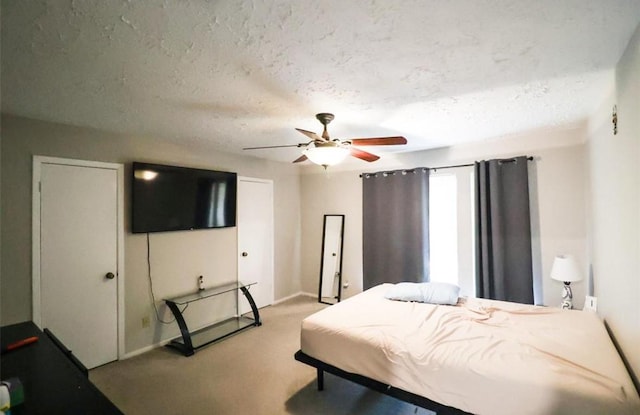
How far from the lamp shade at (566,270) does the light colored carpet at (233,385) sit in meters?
1.96

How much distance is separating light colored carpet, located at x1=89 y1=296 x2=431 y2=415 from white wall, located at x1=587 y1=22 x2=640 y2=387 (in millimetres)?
1524

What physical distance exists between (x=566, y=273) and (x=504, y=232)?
0.71 m

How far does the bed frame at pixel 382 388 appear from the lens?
69.9 inches

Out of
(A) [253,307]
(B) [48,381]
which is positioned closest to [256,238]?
(A) [253,307]

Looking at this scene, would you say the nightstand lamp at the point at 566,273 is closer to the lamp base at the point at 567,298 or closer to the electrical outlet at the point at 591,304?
the lamp base at the point at 567,298

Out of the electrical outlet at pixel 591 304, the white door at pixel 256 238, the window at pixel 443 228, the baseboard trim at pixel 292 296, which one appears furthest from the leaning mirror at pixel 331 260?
the electrical outlet at pixel 591 304

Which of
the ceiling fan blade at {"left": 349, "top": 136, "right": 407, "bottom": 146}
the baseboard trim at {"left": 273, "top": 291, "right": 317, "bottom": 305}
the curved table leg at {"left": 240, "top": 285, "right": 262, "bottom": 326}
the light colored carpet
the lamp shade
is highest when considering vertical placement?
the ceiling fan blade at {"left": 349, "top": 136, "right": 407, "bottom": 146}

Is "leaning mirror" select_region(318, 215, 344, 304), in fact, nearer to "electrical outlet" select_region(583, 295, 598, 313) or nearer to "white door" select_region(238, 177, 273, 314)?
"white door" select_region(238, 177, 273, 314)

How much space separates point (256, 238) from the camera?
15.0 feet

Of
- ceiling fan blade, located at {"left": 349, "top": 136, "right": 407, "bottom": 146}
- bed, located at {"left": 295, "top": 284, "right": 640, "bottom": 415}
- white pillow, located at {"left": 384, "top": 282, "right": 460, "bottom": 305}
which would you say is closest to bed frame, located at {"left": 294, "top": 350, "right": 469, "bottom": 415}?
bed, located at {"left": 295, "top": 284, "right": 640, "bottom": 415}

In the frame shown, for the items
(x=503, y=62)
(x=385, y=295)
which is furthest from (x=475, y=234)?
(x=503, y=62)

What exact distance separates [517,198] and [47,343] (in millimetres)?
4294

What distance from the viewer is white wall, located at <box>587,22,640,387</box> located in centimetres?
Result: 147

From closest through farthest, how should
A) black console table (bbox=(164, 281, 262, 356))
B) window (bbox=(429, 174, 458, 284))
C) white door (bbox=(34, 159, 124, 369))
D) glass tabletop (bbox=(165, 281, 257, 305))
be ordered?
white door (bbox=(34, 159, 124, 369)) → black console table (bbox=(164, 281, 262, 356)) → glass tabletop (bbox=(165, 281, 257, 305)) → window (bbox=(429, 174, 458, 284))
